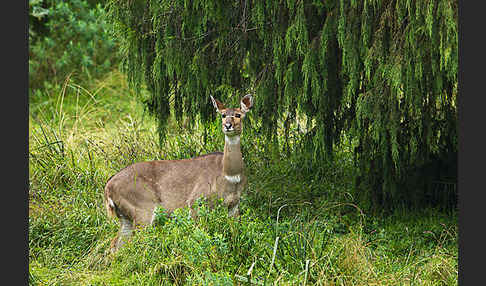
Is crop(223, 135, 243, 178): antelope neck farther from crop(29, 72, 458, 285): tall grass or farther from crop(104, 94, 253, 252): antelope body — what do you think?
crop(29, 72, 458, 285): tall grass

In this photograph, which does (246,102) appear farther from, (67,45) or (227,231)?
(67,45)

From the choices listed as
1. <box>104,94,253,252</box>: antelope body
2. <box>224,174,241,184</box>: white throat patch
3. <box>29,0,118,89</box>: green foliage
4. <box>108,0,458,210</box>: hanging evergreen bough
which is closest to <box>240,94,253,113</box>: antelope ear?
<box>104,94,253,252</box>: antelope body

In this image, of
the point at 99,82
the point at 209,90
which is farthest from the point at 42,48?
the point at 209,90

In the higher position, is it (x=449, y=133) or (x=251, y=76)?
(x=251, y=76)

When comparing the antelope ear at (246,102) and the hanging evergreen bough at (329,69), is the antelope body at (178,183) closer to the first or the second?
the antelope ear at (246,102)

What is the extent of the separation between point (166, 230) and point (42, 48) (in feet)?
28.5

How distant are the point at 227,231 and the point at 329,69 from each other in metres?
1.92

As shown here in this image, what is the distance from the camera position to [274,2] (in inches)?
262

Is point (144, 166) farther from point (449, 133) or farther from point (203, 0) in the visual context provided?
point (449, 133)

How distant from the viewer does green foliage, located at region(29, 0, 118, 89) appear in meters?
13.5

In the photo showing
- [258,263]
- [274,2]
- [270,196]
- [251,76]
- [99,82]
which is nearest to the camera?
[258,263]

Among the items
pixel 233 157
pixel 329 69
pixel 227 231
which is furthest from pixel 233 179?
pixel 329 69

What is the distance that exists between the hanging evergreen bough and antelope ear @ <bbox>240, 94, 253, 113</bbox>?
0.20m

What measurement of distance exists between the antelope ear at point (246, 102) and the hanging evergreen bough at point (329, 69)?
0.20 m
